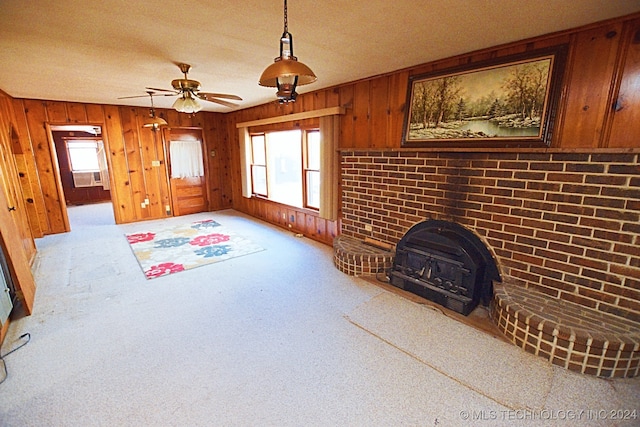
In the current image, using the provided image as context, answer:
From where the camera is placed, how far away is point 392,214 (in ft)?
10.8

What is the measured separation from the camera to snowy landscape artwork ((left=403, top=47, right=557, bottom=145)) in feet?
7.07

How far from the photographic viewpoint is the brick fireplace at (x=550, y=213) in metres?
1.90

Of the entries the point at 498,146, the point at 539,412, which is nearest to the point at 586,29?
the point at 498,146

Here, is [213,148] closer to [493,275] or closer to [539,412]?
[493,275]

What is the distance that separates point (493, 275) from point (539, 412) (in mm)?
1149

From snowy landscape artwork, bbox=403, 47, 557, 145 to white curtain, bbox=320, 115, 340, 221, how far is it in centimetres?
109

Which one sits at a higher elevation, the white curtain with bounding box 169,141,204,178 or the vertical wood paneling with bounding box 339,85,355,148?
the vertical wood paneling with bounding box 339,85,355,148

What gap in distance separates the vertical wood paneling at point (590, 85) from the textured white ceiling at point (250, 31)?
5.8 inches

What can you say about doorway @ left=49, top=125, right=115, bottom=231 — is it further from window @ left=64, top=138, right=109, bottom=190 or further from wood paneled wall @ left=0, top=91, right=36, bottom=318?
wood paneled wall @ left=0, top=91, right=36, bottom=318

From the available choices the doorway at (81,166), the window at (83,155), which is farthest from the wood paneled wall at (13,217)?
the window at (83,155)

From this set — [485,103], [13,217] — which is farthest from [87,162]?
[485,103]

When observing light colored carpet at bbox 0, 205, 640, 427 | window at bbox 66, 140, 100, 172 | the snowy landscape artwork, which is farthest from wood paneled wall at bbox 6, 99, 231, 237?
the snowy landscape artwork

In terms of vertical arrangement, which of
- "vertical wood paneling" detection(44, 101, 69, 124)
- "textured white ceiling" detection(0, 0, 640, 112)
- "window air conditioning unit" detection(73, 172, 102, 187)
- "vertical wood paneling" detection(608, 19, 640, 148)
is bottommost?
"window air conditioning unit" detection(73, 172, 102, 187)

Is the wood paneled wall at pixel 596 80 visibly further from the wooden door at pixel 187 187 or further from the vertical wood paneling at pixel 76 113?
the vertical wood paneling at pixel 76 113
